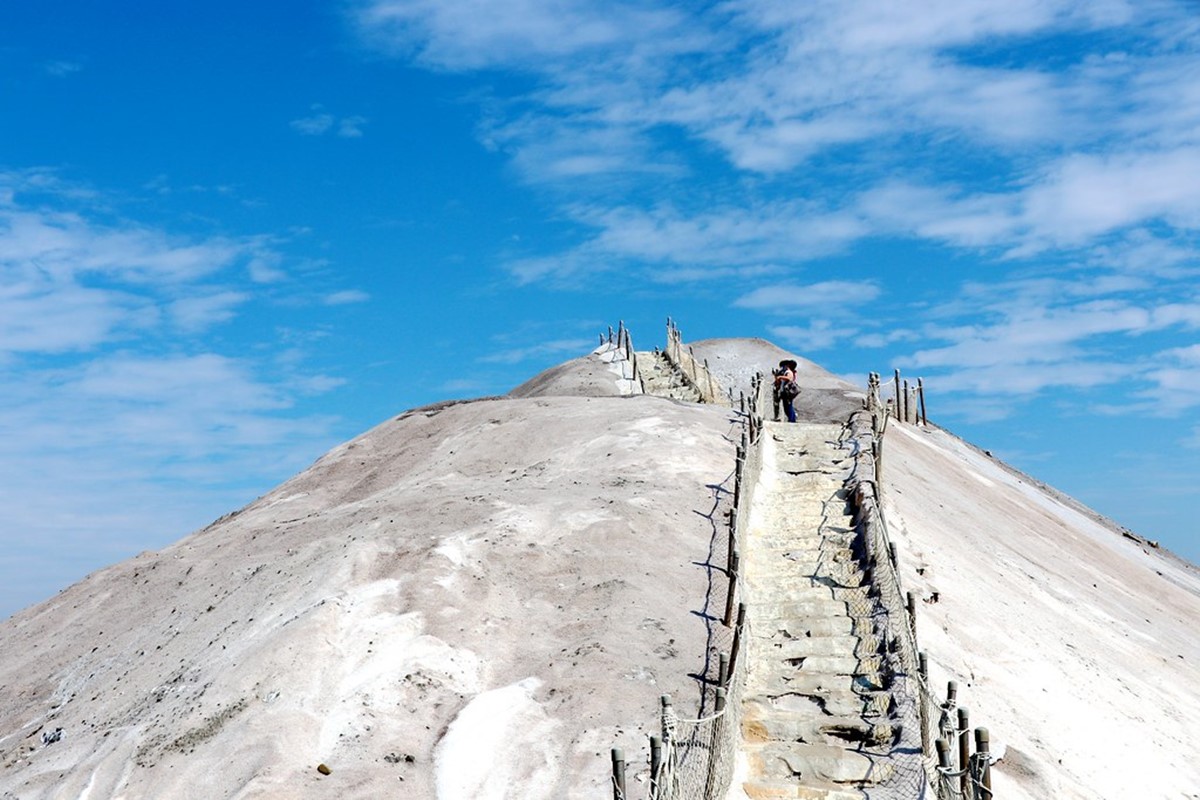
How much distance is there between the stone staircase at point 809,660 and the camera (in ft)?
40.1

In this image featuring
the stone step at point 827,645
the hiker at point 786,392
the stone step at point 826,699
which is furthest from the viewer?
the hiker at point 786,392

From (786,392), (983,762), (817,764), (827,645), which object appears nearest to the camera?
(983,762)

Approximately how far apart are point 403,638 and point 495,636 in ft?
3.71

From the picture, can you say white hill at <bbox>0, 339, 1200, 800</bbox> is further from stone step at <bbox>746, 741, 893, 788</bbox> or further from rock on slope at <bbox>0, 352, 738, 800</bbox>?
stone step at <bbox>746, 741, 893, 788</bbox>

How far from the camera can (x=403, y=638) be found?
47.7 feet

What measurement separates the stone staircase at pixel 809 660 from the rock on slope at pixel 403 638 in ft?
2.64

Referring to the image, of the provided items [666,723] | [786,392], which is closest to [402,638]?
[666,723]

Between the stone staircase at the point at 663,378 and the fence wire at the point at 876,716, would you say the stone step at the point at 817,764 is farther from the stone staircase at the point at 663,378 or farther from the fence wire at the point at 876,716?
the stone staircase at the point at 663,378

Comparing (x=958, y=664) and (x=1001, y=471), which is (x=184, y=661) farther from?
(x=1001, y=471)

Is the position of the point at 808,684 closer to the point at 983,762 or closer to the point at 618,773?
the point at 983,762

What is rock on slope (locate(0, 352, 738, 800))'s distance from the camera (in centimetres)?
1270

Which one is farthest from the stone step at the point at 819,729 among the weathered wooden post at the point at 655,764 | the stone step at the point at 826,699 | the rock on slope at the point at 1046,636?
the weathered wooden post at the point at 655,764

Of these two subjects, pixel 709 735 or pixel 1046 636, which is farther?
pixel 1046 636

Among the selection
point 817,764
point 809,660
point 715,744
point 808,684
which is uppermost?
point 809,660
